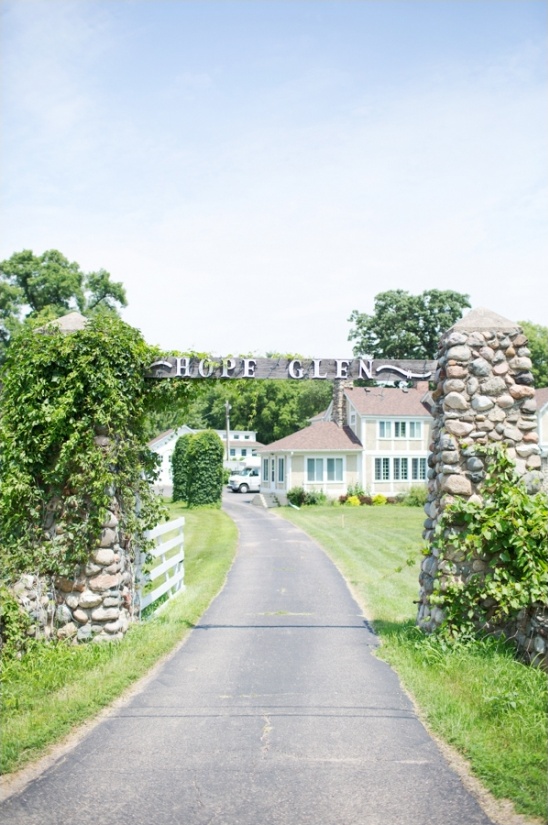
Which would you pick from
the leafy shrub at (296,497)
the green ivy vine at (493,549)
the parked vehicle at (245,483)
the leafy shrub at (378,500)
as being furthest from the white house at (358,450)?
the green ivy vine at (493,549)

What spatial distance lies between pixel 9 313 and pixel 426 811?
4236 cm

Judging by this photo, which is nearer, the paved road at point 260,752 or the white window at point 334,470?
the paved road at point 260,752

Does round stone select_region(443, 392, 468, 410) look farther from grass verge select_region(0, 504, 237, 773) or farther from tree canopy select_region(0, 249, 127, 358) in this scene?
tree canopy select_region(0, 249, 127, 358)

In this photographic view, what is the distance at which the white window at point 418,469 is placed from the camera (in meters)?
38.8

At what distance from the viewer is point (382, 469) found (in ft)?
125

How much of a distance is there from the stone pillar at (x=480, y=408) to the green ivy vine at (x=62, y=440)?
3.78 meters

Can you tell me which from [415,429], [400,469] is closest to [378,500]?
[400,469]

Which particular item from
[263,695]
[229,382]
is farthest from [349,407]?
[263,695]

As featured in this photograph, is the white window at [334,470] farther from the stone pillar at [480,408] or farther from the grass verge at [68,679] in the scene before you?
the stone pillar at [480,408]

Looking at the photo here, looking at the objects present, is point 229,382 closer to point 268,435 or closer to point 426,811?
point 426,811

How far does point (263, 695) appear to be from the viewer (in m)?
6.62

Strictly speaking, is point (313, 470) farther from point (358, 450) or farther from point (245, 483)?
point (245, 483)

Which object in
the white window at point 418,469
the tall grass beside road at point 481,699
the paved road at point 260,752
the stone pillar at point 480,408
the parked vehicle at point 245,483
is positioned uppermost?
the stone pillar at point 480,408

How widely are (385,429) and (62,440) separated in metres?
31.5
